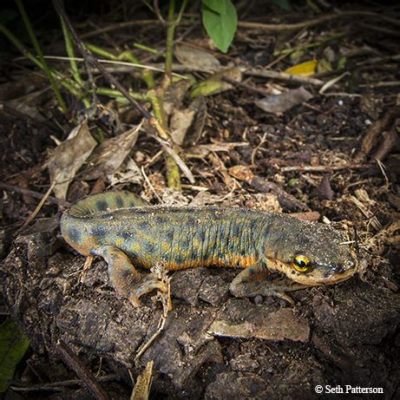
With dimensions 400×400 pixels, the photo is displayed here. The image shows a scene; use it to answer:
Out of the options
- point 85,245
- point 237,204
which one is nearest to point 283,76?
point 237,204

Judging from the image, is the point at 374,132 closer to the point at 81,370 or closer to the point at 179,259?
the point at 179,259

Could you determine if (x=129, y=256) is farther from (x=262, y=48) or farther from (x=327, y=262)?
(x=262, y=48)

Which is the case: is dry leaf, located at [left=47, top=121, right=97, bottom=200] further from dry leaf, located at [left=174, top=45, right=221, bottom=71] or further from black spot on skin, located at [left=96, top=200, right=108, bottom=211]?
dry leaf, located at [left=174, top=45, right=221, bottom=71]

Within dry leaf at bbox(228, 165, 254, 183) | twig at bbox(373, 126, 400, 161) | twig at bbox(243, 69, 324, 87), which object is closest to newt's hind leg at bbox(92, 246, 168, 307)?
dry leaf at bbox(228, 165, 254, 183)

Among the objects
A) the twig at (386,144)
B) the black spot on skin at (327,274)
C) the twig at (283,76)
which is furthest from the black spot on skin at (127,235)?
the twig at (283,76)

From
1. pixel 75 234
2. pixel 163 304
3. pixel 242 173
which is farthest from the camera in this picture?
pixel 242 173

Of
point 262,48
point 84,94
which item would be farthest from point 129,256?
point 262,48
